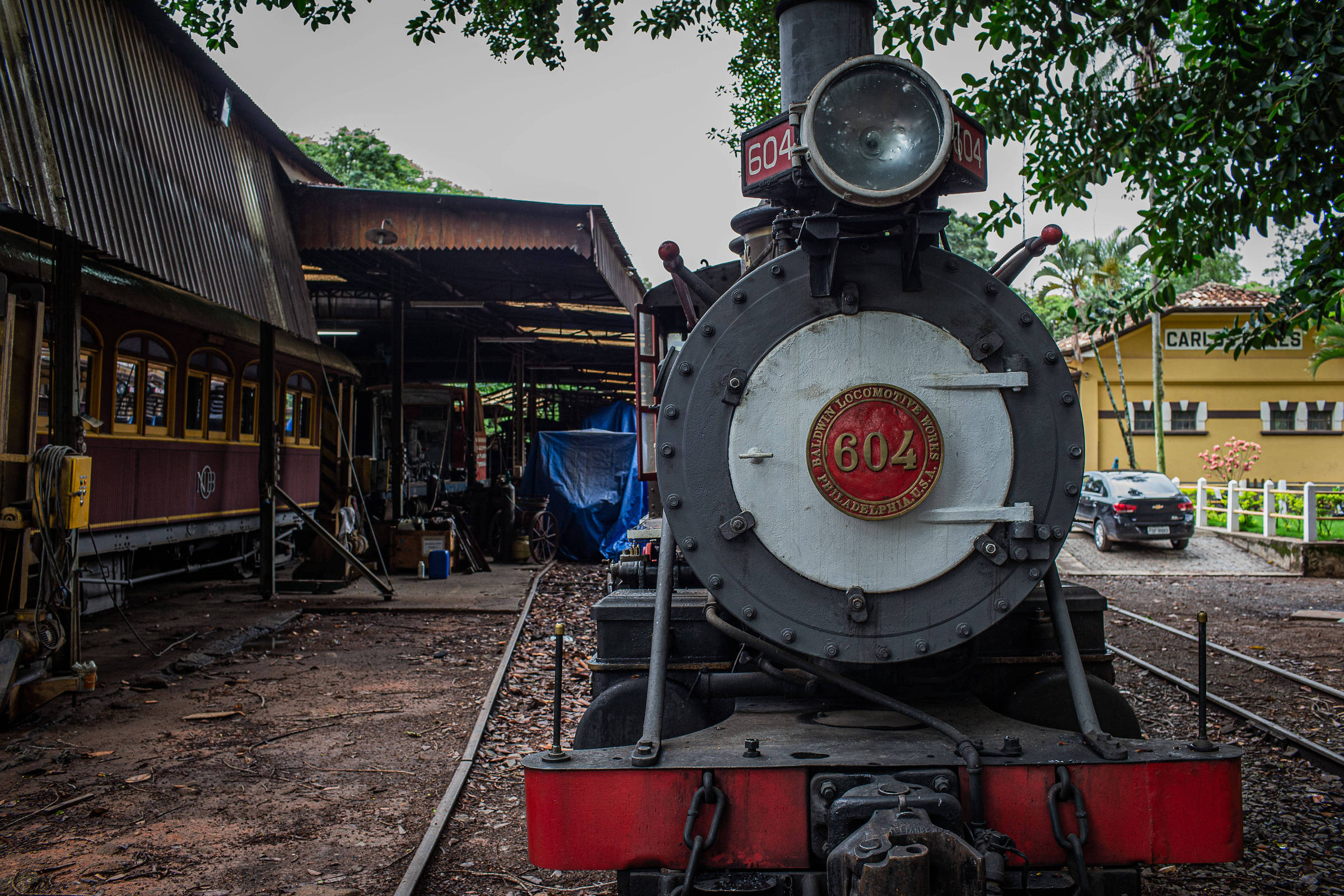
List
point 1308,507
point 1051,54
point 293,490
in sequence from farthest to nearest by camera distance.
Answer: point 1308,507 → point 293,490 → point 1051,54

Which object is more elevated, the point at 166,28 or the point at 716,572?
the point at 166,28

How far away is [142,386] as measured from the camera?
8961mm

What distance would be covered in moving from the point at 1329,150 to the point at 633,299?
9364 mm

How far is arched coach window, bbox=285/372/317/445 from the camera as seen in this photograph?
12961mm

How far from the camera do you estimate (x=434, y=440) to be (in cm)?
1994

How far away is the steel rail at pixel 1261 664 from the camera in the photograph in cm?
647

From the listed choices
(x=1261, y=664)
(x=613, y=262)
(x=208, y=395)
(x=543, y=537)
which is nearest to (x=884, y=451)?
(x=1261, y=664)

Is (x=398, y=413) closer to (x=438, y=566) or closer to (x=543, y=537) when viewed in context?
(x=438, y=566)

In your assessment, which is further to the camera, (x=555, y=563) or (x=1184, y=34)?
(x=555, y=563)

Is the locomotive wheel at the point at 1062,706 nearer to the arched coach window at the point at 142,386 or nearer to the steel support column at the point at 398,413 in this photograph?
the arched coach window at the point at 142,386

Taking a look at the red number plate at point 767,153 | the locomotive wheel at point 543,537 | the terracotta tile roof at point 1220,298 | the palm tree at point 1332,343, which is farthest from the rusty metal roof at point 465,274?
the terracotta tile roof at point 1220,298

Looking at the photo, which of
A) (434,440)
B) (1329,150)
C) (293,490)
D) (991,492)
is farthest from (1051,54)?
(434,440)

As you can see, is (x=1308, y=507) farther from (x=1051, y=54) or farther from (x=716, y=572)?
(x=716, y=572)

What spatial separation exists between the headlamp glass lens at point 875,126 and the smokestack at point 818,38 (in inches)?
20.0
